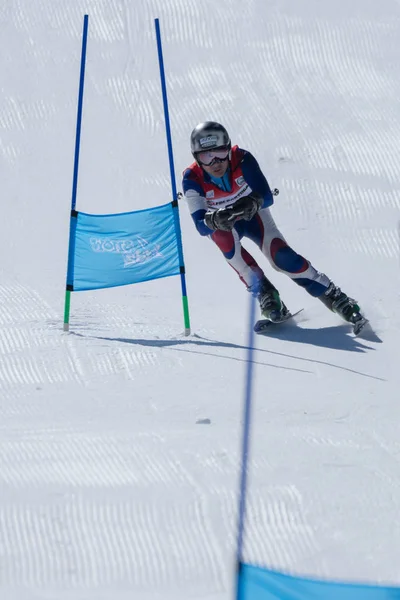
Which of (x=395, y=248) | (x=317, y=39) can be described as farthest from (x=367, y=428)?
(x=317, y=39)

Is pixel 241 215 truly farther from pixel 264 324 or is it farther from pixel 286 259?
pixel 264 324

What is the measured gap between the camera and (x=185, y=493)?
367 centimetres

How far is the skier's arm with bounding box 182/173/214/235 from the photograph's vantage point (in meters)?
6.23

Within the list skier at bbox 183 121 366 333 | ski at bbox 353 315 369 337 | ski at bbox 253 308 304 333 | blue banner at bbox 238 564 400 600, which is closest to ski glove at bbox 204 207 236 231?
skier at bbox 183 121 366 333

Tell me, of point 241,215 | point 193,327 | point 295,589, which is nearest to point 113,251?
point 193,327

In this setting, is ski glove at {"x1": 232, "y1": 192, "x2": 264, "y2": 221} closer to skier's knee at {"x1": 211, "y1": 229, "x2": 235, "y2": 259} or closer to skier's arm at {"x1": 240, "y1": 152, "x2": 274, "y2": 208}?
skier's arm at {"x1": 240, "y1": 152, "x2": 274, "y2": 208}

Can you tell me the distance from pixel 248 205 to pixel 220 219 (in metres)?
0.21

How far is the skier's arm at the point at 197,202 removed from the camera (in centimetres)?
623

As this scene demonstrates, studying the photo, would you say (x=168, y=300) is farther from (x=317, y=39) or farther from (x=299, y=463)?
(x=317, y=39)

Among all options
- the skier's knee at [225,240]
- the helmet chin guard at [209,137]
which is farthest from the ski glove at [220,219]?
the helmet chin guard at [209,137]

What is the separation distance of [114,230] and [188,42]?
217 inches

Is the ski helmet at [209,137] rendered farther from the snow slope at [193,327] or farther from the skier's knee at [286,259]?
the snow slope at [193,327]

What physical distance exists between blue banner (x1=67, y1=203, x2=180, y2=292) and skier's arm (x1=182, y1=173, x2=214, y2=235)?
0.73 ft

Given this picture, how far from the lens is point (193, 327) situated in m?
6.41
